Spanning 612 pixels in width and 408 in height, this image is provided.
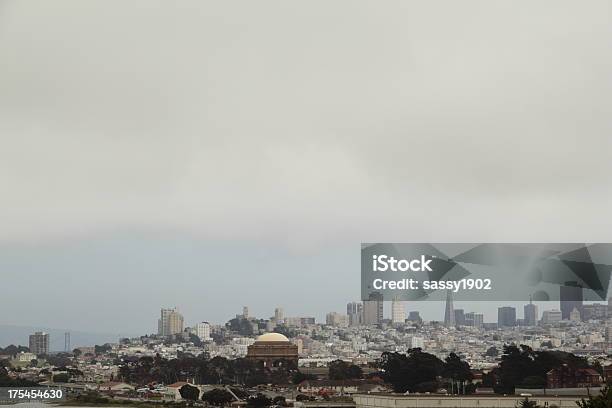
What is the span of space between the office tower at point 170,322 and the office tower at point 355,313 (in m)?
25.2

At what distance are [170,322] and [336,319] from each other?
81.0ft

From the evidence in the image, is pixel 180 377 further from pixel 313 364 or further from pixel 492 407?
pixel 492 407

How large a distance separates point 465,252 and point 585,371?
16.8 m

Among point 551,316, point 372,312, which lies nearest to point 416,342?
point 551,316

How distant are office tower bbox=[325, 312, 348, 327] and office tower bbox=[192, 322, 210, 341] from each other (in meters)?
18.4

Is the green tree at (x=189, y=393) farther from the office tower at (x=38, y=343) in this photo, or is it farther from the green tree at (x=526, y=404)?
the office tower at (x=38, y=343)

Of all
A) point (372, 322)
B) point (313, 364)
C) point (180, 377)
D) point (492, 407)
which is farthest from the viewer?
point (372, 322)

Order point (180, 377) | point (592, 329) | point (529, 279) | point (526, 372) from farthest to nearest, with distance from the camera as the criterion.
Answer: point (592, 329), point (180, 377), point (526, 372), point (529, 279)

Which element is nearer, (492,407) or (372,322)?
(492,407)

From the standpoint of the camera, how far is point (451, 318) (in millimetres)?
152875

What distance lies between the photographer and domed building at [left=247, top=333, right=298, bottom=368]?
97188mm

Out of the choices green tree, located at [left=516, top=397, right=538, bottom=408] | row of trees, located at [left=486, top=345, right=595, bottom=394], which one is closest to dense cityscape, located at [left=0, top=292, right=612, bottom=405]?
row of trees, located at [left=486, top=345, right=595, bottom=394]

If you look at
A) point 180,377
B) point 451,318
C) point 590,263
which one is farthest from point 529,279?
point 451,318

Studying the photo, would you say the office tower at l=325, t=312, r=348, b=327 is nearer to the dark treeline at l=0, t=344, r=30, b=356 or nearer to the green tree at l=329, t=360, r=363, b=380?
the dark treeline at l=0, t=344, r=30, b=356
